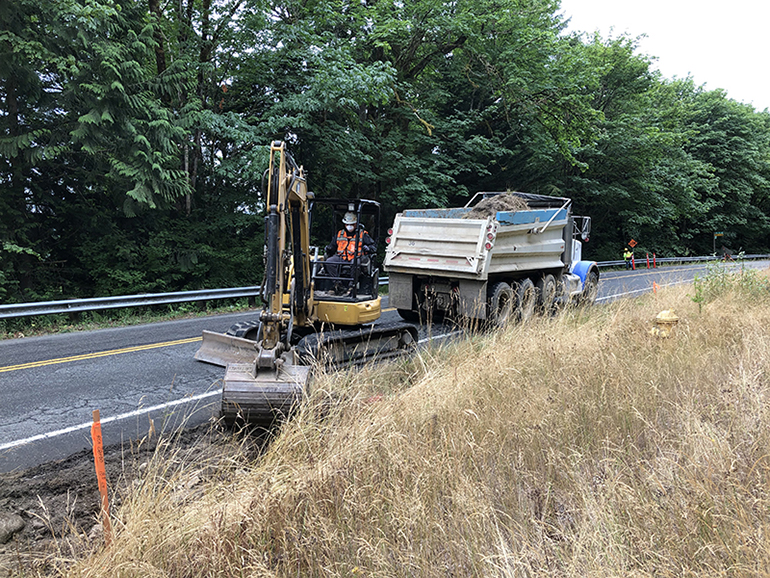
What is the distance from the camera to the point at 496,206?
9.55 meters

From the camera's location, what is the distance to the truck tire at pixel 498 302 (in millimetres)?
9195

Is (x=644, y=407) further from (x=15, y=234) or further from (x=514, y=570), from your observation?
(x=15, y=234)

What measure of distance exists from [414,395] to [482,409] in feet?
1.98

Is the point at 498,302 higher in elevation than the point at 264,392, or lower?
higher

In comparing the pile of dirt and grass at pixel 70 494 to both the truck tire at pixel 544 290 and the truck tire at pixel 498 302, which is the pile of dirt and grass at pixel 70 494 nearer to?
the truck tire at pixel 498 302

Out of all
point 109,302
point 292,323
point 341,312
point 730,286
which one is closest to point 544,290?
point 730,286

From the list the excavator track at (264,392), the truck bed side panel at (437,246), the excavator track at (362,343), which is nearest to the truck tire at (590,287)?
the truck bed side panel at (437,246)

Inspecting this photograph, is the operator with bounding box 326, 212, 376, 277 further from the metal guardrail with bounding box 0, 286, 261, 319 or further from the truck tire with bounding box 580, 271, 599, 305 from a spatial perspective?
the truck tire with bounding box 580, 271, 599, 305

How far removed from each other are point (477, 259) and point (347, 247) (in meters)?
2.44

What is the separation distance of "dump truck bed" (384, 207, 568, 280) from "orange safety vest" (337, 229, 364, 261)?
224cm

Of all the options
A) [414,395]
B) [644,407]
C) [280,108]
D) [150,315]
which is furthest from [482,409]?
[280,108]

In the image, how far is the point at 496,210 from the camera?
9.45 m

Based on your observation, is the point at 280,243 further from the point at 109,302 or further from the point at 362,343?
the point at 109,302

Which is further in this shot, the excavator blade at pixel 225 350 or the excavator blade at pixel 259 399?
the excavator blade at pixel 225 350
